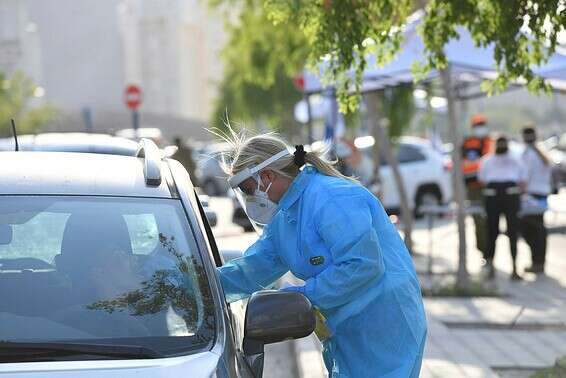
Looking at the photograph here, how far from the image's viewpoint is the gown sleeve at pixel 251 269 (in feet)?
14.7

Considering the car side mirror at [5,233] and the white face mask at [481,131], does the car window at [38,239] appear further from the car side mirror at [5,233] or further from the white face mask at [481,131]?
the white face mask at [481,131]

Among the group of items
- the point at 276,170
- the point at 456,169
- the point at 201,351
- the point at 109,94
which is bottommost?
the point at 109,94

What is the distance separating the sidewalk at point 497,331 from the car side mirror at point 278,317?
10.9ft

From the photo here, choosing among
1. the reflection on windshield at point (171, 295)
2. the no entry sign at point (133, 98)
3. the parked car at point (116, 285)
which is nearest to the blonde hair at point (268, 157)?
the parked car at point (116, 285)

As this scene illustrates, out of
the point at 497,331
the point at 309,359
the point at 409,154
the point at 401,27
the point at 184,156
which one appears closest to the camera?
the point at 401,27

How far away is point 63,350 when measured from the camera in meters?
3.57

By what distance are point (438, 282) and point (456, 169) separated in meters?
1.31

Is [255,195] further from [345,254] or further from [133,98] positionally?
[133,98]

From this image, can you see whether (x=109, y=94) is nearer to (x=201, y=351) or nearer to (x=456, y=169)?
(x=456, y=169)

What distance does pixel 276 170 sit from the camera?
423 cm

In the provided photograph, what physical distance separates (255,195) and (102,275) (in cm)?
67

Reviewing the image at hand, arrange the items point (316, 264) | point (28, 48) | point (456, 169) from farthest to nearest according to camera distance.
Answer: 1. point (28, 48)
2. point (456, 169)
3. point (316, 264)

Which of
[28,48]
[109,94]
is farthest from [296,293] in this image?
[109,94]

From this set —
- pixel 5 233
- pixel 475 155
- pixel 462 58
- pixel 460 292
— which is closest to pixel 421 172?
pixel 475 155
